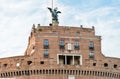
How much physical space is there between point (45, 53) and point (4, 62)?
905 cm

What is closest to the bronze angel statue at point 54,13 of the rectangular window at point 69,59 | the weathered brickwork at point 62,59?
the weathered brickwork at point 62,59

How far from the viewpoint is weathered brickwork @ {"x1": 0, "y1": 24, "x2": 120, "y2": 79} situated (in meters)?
92.0

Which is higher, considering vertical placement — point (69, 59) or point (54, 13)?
point (54, 13)

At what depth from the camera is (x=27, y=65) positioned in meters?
92.7

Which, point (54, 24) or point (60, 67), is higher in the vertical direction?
point (54, 24)

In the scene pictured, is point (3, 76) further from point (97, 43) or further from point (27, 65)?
point (97, 43)

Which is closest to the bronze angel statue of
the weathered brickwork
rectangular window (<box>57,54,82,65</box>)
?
the weathered brickwork

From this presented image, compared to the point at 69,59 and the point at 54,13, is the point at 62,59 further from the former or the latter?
the point at 54,13

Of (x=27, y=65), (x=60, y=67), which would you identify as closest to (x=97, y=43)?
(x=60, y=67)

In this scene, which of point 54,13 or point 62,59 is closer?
point 62,59

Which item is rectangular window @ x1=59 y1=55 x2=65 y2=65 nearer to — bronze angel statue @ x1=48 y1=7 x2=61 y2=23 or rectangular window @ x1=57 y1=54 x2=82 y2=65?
rectangular window @ x1=57 y1=54 x2=82 y2=65

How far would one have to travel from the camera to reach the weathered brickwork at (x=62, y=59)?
92.0 metres

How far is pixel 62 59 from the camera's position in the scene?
94312 millimetres

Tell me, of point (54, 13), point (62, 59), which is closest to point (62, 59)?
point (62, 59)
